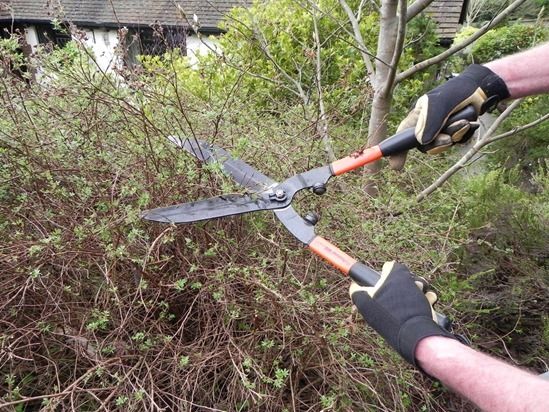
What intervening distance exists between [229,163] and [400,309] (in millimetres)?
974

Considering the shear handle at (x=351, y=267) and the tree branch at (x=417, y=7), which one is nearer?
the shear handle at (x=351, y=267)

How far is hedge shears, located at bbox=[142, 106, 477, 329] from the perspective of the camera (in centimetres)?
173

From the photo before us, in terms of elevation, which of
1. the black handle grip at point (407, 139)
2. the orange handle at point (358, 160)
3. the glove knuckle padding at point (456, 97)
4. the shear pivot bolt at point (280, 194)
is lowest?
the shear pivot bolt at point (280, 194)

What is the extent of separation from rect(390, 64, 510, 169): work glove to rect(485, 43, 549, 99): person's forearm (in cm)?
5

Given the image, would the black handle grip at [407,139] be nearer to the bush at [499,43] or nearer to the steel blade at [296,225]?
the steel blade at [296,225]

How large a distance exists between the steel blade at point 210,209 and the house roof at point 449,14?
1081 cm

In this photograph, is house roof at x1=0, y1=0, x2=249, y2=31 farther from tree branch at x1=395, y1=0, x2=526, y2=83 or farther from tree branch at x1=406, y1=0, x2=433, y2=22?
tree branch at x1=395, y1=0, x2=526, y2=83

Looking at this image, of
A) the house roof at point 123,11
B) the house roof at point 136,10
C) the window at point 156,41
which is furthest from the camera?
the house roof at point 123,11

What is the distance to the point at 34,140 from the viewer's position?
86.4 inches

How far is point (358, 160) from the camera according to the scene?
1841 millimetres

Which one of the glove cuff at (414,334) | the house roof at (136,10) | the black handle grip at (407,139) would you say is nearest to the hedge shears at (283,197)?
the black handle grip at (407,139)

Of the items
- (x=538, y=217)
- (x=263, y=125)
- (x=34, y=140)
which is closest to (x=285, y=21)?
(x=263, y=125)

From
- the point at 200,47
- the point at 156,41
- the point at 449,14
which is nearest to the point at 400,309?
the point at 156,41

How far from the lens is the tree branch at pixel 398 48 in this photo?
2543 mm
